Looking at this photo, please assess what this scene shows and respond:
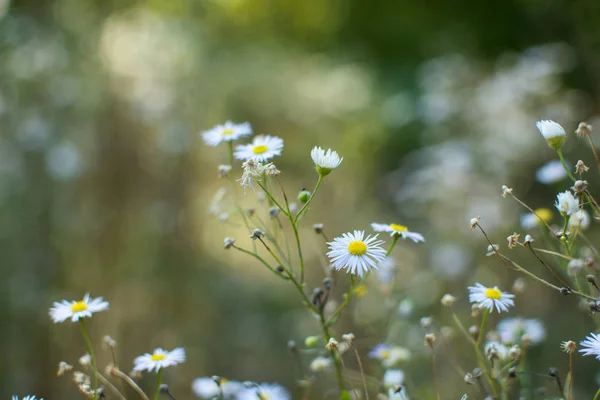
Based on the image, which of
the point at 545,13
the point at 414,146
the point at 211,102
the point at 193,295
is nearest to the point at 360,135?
the point at 414,146

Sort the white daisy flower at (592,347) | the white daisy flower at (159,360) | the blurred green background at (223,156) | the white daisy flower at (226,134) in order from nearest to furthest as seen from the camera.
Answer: the white daisy flower at (592,347) < the white daisy flower at (159,360) < the white daisy flower at (226,134) < the blurred green background at (223,156)

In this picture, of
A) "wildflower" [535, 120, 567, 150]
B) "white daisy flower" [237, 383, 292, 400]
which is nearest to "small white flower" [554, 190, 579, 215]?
"wildflower" [535, 120, 567, 150]

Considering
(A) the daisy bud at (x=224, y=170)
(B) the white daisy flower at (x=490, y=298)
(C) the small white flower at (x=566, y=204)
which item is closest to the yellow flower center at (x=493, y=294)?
(B) the white daisy flower at (x=490, y=298)

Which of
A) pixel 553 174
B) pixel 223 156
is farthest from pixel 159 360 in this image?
pixel 223 156

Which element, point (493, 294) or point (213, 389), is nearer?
point (493, 294)

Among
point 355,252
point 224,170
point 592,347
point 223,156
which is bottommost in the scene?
point 592,347

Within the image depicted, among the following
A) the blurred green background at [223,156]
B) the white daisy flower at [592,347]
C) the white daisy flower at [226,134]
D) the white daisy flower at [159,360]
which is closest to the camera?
the white daisy flower at [592,347]

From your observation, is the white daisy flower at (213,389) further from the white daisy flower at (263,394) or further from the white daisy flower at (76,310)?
the white daisy flower at (76,310)

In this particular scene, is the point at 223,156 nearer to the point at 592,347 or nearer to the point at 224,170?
the point at 224,170
